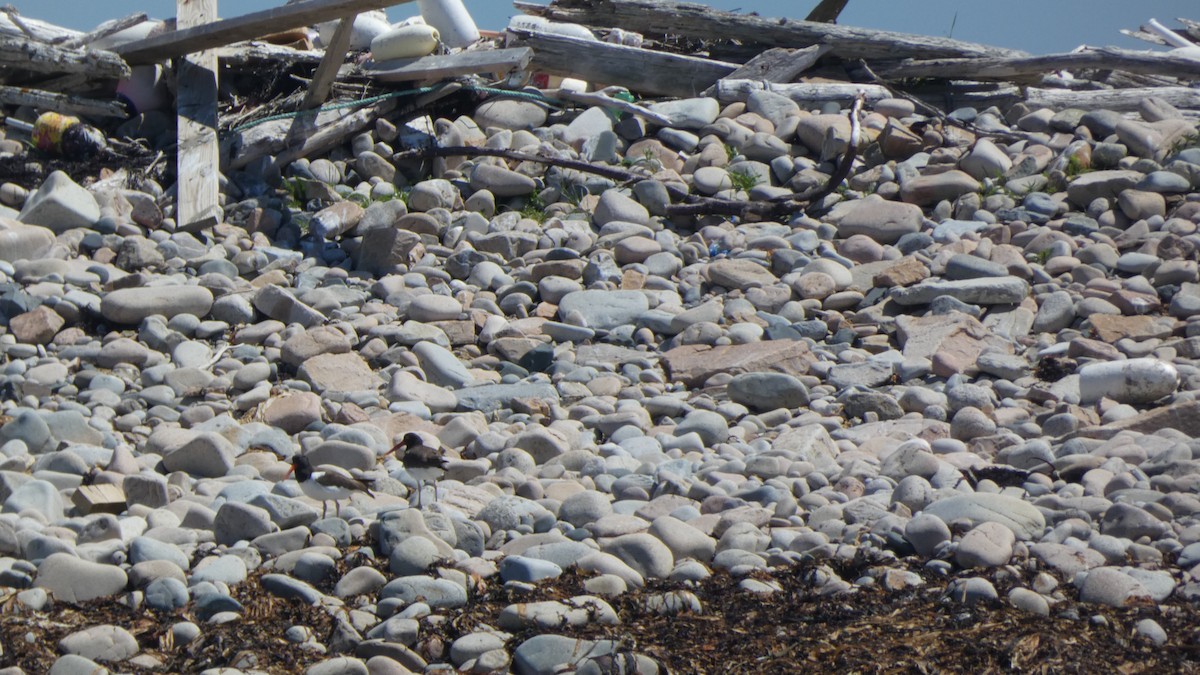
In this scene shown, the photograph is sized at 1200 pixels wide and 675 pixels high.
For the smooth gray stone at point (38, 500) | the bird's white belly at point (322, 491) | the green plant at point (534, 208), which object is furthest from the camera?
the green plant at point (534, 208)

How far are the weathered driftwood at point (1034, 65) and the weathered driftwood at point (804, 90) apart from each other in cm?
44

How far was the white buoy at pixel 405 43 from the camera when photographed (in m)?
8.55

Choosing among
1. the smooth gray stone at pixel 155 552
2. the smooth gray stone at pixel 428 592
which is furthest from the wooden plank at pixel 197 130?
the smooth gray stone at pixel 428 592

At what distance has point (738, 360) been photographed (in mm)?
5605

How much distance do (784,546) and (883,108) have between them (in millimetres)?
5648

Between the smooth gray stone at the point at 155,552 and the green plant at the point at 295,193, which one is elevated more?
the green plant at the point at 295,193

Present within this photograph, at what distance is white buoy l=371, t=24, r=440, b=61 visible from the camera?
28.0 feet

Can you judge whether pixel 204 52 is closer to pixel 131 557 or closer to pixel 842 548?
pixel 131 557

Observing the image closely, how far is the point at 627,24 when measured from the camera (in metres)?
9.76

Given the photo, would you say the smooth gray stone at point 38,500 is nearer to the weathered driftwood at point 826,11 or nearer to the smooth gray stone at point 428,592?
the smooth gray stone at point 428,592

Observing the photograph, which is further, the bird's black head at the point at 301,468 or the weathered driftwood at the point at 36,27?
the weathered driftwood at the point at 36,27

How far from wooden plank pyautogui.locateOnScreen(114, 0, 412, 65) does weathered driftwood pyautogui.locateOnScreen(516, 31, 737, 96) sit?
6.90 ft

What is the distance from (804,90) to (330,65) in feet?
10.4

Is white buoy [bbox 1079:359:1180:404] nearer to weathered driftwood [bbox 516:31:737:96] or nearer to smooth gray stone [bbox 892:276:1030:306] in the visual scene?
smooth gray stone [bbox 892:276:1030:306]
